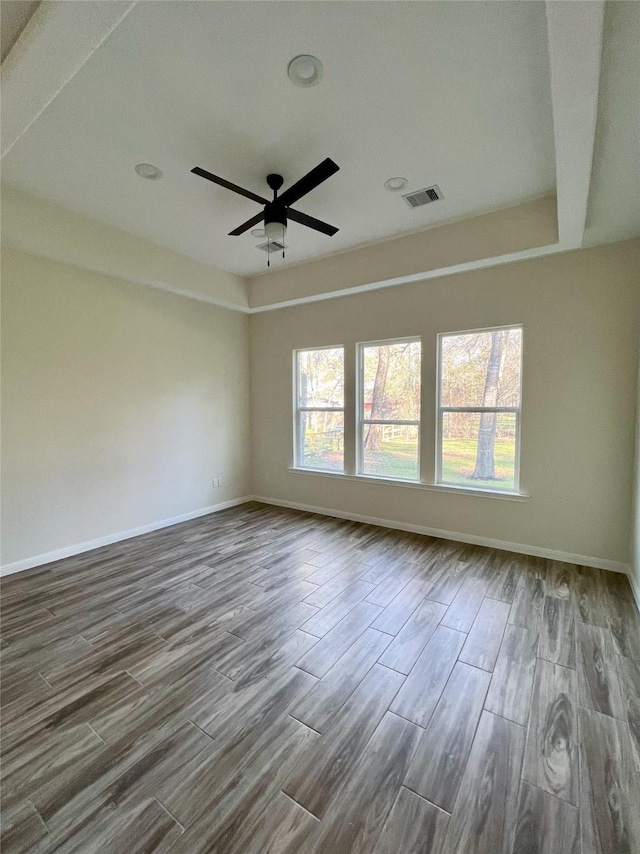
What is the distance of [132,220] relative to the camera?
3449 millimetres


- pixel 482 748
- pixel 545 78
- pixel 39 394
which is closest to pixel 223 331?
pixel 39 394

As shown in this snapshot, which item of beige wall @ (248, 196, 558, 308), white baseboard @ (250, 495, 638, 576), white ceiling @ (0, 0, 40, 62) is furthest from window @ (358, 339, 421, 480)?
white ceiling @ (0, 0, 40, 62)

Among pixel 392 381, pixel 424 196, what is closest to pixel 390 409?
pixel 392 381

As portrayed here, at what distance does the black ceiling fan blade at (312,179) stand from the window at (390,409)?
2.26 metres

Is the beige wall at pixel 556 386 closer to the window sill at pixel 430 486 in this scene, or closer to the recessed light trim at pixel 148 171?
the window sill at pixel 430 486

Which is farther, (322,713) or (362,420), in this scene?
(362,420)

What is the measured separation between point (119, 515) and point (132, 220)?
10.1ft

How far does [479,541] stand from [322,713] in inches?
105

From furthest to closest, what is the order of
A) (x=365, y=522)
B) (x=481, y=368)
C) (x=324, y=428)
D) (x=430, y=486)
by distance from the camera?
(x=324, y=428), (x=365, y=522), (x=430, y=486), (x=481, y=368)

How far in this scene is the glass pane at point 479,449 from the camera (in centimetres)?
365

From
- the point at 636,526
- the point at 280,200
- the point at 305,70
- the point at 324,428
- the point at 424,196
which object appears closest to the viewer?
the point at 305,70

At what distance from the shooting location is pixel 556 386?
334cm

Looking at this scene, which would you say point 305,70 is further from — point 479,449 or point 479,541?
point 479,541

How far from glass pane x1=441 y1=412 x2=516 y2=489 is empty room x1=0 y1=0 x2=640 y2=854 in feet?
0.10
